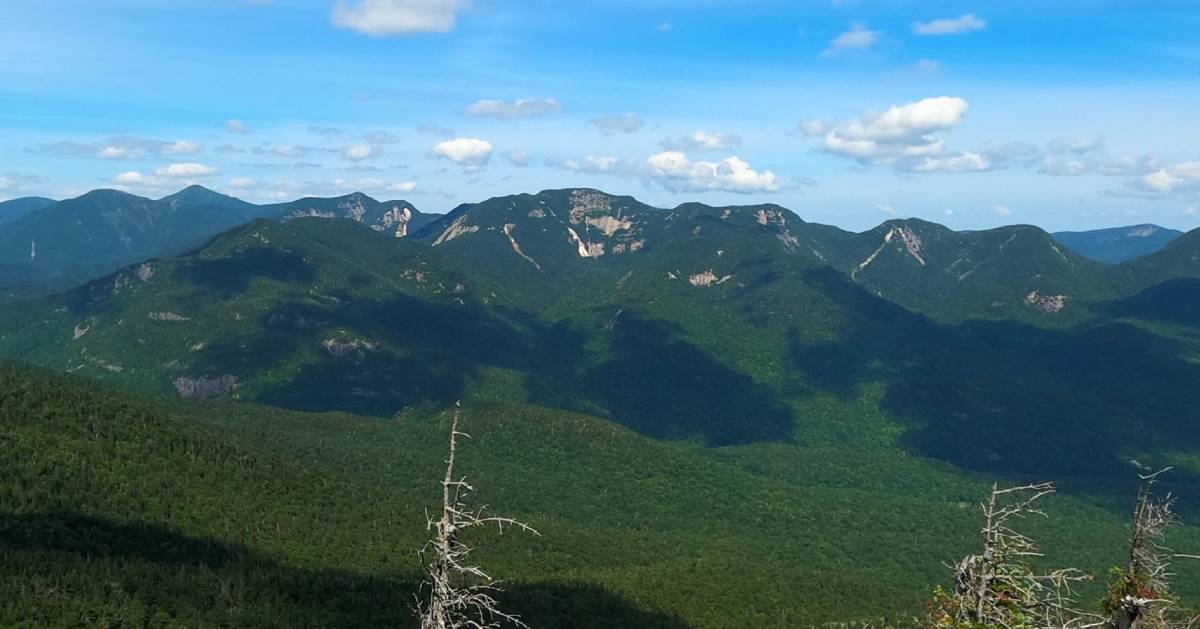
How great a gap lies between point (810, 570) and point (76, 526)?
5364 inches

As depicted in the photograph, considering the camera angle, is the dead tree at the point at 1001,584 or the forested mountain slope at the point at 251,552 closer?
the dead tree at the point at 1001,584

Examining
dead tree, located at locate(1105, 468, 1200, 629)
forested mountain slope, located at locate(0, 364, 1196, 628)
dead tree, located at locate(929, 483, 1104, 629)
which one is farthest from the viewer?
forested mountain slope, located at locate(0, 364, 1196, 628)

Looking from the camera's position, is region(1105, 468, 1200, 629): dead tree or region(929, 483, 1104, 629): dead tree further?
region(1105, 468, 1200, 629): dead tree

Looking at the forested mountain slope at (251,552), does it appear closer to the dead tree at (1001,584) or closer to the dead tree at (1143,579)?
the dead tree at (1001,584)

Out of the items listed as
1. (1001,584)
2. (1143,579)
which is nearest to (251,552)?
(1001,584)

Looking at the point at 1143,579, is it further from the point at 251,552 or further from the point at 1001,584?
the point at 251,552

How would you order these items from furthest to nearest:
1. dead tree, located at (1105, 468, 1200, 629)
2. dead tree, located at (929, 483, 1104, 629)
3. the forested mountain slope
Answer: the forested mountain slope
dead tree, located at (1105, 468, 1200, 629)
dead tree, located at (929, 483, 1104, 629)

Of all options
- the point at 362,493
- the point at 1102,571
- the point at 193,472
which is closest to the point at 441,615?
the point at 193,472

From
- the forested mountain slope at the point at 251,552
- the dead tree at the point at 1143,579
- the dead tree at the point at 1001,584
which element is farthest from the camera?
the forested mountain slope at the point at 251,552

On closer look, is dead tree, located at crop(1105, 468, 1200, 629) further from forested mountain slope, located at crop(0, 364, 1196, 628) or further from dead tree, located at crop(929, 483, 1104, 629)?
forested mountain slope, located at crop(0, 364, 1196, 628)

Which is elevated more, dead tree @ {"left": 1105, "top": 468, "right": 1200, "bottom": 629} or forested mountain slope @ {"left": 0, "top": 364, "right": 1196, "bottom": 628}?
dead tree @ {"left": 1105, "top": 468, "right": 1200, "bottom": 629}

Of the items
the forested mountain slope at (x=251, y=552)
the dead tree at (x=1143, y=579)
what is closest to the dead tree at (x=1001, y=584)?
the dead tree at (x=1143, y=579)

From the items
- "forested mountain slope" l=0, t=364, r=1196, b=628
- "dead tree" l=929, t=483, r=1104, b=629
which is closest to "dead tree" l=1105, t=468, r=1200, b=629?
"dead tree" l=929, t=483, r=1104, b=629

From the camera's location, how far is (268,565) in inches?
4584
